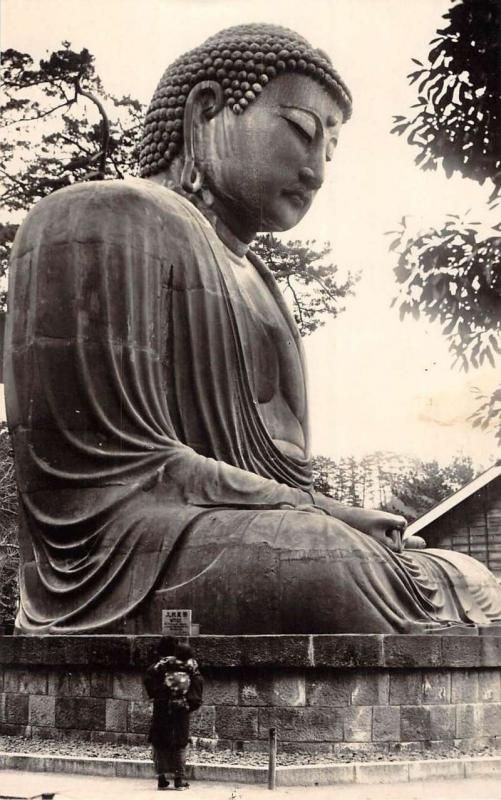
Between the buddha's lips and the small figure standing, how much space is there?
16.6 ft

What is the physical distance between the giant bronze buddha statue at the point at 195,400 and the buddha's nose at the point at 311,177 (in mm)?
19

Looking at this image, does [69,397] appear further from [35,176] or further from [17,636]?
[35,176]

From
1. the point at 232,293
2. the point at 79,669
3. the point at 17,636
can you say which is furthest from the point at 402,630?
the point at 232,293

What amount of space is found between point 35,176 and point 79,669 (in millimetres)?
12114

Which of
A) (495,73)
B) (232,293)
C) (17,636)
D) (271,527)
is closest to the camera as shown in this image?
(271,527)

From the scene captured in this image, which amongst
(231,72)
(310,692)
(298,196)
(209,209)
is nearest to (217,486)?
(310,692)

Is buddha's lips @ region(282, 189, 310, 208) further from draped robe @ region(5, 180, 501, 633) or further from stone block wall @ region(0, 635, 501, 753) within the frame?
stone block wall @ region(0, 635, 501, 753)

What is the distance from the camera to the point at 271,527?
7.87m

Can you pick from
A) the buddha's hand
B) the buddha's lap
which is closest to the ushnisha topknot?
the buddha's hand

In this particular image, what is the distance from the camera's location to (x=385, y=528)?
876cm

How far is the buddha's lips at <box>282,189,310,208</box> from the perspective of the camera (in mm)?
10422

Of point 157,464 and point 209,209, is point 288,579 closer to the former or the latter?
point 157,464

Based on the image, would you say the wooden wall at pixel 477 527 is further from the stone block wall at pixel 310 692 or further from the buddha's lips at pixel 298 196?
the stone block wall at pixel 310 692

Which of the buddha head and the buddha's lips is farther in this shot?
the buddha's lips
